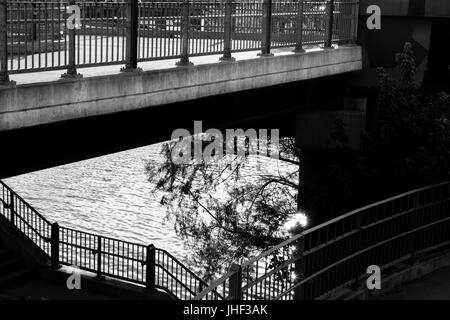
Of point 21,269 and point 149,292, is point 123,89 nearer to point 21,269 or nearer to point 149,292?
point 149,292

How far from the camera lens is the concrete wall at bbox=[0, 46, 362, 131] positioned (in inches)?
430

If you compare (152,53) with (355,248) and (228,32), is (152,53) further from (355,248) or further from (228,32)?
(355,248)

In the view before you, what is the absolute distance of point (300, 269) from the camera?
10.6 m

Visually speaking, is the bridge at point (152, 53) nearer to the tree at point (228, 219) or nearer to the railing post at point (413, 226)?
the railing post at point (413, 226)

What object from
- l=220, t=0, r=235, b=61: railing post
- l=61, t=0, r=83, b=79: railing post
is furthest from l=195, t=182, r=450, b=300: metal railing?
l=220, t=0, r=235, b=61: railing post

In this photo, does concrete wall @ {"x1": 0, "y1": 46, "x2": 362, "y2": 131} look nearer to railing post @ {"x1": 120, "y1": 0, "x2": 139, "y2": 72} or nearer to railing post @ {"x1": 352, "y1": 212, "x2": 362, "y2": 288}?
railing post @ {"x1": 120, "y1": 0, "x2": 139, "y2": 72}

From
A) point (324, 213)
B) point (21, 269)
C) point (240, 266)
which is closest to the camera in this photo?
point (240, 266)

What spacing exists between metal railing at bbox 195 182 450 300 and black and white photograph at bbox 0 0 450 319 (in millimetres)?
33

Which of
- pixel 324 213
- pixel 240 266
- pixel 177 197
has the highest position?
pixel 240 266

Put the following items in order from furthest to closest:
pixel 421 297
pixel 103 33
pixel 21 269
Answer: pixel 21 269 → pixel 103 33 → pixel 421 297

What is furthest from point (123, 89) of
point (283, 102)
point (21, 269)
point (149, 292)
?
point (21, 269)

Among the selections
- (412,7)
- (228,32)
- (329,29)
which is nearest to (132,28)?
(228,32)
